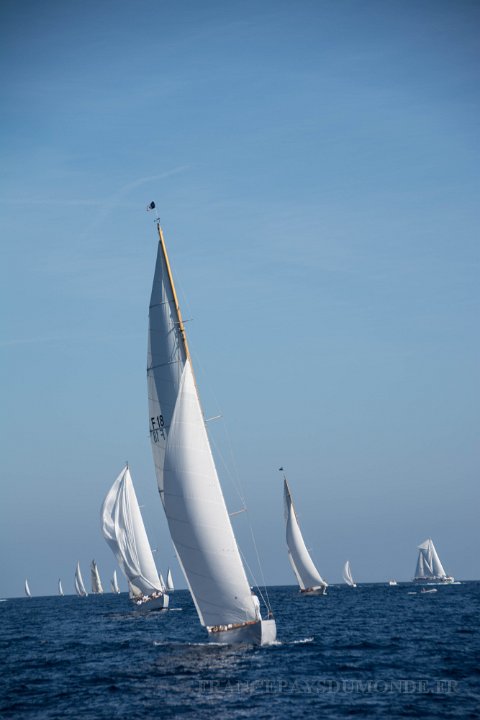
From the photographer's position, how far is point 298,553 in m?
113

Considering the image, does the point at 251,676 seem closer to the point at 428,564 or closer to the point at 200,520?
Result: the point at 200,520

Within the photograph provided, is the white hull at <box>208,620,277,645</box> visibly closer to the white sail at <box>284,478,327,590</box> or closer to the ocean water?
the ocean water

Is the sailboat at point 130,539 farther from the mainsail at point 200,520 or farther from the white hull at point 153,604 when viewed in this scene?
the mainsail at point 200,520

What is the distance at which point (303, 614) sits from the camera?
8112cm

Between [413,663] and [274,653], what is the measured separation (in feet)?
22.2

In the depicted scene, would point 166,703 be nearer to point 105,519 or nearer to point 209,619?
point 209,619

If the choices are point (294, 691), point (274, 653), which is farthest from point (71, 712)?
point (274, 653)

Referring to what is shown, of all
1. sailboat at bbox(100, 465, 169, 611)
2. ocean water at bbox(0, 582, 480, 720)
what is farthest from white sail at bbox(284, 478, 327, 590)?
ocean water at bbox(0, 582, 480, 720)

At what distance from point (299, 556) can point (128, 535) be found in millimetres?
30087

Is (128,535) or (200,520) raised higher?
(128,535)

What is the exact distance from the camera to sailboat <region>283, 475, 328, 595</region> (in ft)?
364

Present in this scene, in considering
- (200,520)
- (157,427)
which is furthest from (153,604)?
(200,520)

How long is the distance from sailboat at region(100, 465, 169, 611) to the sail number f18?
46658mm

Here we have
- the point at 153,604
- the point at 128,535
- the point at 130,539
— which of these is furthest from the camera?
the point at 153,604
